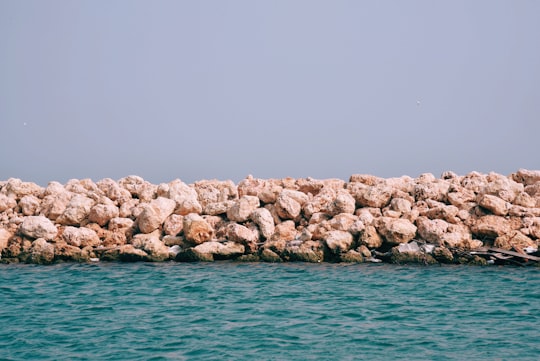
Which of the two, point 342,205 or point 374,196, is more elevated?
point 374,196

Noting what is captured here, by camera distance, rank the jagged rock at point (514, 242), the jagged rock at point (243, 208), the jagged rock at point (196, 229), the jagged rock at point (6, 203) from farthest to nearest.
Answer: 1. the jagged rock at point (6, 203)
2. the jagged rock at point (243, 208)
3. the jagged rock at point (196, 229)
4. the jagged rock at point (514, 242)

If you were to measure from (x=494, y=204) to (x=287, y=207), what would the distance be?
6503 millimetres

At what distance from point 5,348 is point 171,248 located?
891cm

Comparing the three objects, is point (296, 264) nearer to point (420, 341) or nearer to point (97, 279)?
point (97, 279)

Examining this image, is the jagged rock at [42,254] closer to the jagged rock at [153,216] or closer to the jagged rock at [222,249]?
the jagged rock at [153,216]

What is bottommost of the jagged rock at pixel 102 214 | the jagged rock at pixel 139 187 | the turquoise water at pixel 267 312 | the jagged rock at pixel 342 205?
the turquoise water at pixel 267 312

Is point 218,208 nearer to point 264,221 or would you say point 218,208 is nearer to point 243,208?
point 243,208

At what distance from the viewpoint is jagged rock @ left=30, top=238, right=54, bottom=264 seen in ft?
68.4

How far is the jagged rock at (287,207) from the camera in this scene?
21.3 metres

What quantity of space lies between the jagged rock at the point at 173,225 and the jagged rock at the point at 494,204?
31.7 ft

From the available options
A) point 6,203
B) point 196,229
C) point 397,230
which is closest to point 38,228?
point 6,203

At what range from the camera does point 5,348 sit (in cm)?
1224

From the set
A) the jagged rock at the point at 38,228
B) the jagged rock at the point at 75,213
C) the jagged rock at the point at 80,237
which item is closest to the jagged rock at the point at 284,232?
the jagged rock at the point at 80,237

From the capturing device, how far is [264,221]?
20625 mm
